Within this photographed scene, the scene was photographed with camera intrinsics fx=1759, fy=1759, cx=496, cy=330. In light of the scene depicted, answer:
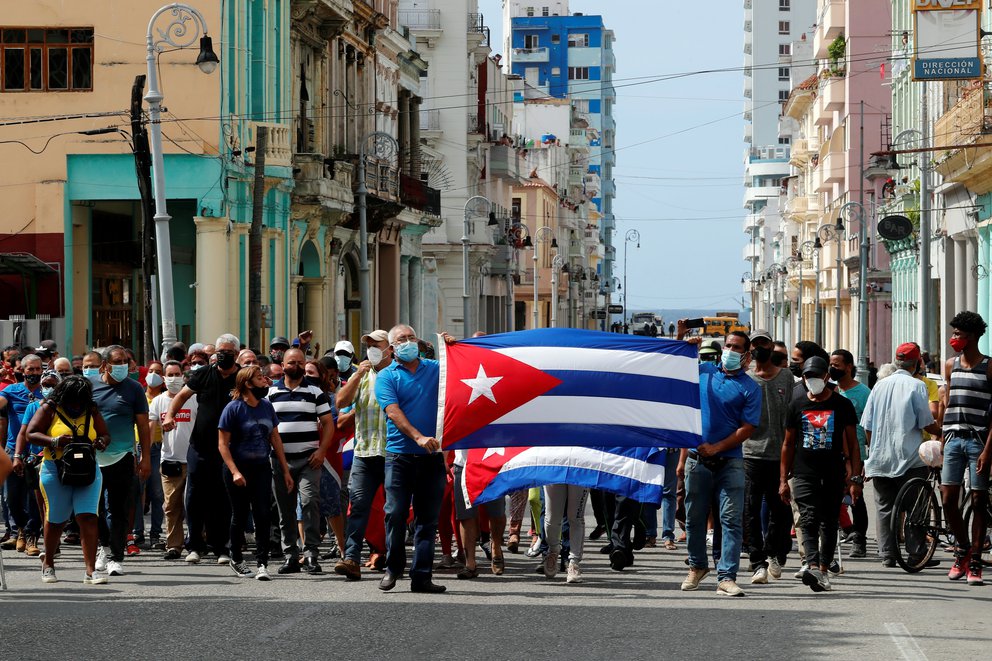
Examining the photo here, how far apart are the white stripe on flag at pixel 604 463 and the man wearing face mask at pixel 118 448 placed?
3326 millimetres

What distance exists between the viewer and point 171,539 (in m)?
16.3

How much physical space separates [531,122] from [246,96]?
92.2 m

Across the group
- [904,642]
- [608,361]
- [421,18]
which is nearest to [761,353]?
[608,361]

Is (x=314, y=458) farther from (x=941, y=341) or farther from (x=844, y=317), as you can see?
(x=844, y=317)

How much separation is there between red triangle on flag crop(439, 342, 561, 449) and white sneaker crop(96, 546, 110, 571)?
10.3 ft

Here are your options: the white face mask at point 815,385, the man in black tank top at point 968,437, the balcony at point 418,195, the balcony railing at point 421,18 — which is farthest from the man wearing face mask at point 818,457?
the balcony railing at point 421,18

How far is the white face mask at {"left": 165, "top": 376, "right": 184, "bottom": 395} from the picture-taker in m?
16.9

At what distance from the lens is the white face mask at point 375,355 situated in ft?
47.0

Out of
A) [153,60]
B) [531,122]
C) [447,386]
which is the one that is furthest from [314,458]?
[531,122]

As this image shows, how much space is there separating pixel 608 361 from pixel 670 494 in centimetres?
350

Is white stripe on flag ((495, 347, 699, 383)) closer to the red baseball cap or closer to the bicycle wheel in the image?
the red baseball cap

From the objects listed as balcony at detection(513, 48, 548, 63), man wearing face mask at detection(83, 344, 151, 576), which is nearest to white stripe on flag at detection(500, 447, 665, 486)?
man wearing face mask at detection(83, 344, 151, 576)

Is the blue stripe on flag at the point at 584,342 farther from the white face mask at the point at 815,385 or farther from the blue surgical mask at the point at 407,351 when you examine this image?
the white face mask at the point at 815,385

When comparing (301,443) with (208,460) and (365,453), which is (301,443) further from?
(365,453)
